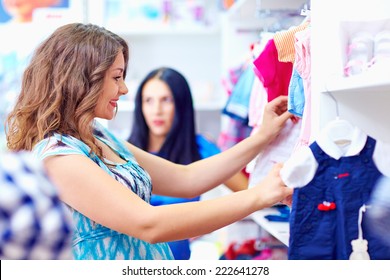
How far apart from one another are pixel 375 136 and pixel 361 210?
6.7 inches

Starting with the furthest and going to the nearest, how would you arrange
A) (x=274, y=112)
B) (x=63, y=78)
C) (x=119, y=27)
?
(x=119, y=27), (x=274, y=112), (x=63, y=78)

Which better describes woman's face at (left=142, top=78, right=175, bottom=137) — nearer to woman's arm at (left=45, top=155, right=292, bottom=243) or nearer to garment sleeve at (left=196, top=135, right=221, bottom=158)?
garment sleeve at (left=196, top=135, right=221, bottom=158)

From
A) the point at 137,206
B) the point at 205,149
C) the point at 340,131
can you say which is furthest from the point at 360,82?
the point at 205,149

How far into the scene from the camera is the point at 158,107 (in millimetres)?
2555

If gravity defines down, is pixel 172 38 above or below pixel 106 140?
above

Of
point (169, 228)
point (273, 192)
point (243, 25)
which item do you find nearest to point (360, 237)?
point (273, 192)

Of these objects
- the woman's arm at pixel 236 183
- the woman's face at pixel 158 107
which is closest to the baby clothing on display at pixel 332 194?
the woman's arm at pixel 236 183

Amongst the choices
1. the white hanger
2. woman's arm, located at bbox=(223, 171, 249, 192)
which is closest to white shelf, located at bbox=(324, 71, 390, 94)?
the white hanger

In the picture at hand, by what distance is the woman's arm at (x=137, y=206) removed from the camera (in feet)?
3.71

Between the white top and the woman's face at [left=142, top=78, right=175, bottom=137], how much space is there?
1.46 metres

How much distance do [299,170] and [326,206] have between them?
3.6 inches

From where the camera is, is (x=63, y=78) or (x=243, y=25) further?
(x=243, y=25)

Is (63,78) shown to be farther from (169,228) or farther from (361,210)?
(361,210)

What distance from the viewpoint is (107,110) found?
4.39 feet
